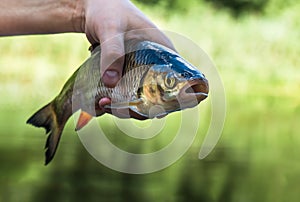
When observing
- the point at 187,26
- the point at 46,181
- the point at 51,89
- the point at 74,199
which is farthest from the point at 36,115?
the point at 187,26

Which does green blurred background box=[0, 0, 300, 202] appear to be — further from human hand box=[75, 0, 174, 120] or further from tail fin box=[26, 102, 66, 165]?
human hand box=[75, 0, 174, 120]

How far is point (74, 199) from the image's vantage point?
15.0 ft

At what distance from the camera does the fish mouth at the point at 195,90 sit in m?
1.30

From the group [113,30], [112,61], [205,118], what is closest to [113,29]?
[113,30]

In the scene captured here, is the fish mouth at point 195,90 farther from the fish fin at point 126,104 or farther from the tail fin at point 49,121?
the tail fin at point 49,121

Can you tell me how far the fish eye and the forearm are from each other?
0.51 metres

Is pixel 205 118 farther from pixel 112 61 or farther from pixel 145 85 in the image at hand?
pixel 145 85

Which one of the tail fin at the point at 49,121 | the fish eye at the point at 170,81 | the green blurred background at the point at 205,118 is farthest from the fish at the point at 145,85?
the green blurred background at the point at 205,118

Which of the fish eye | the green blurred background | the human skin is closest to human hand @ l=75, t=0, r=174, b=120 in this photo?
the human skin

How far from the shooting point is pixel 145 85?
1.36 metres

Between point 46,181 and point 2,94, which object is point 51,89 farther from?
point 46,181

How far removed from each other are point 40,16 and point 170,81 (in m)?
0.61

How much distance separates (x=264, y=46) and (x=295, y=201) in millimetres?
1987

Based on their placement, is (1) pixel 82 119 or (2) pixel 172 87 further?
(1) pixel 82 119
